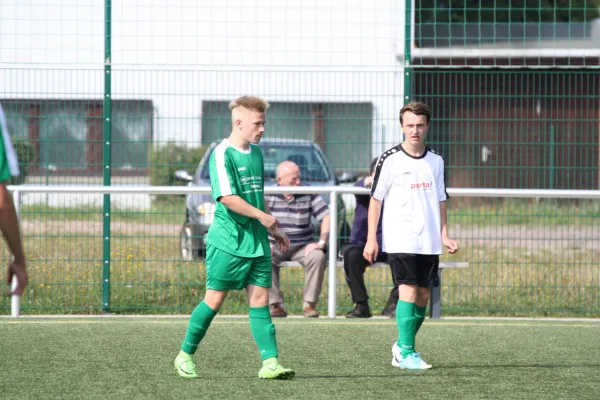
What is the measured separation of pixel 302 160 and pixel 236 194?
4591 mm

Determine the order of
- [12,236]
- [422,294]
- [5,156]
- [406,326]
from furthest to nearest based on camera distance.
Answer: [422,294], [406,326], [5,156], [12,236]

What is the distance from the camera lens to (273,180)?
10.8 meters

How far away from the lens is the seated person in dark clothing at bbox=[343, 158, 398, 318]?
31.9ft

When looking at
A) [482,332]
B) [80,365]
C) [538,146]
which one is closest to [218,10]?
[538,146]

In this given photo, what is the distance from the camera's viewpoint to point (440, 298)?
32.6ft

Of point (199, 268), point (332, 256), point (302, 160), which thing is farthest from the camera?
point (302, 160)

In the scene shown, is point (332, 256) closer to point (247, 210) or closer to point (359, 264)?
point (359, 264)

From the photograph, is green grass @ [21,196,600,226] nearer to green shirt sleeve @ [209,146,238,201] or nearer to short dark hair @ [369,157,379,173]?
short dark hair @ [369,157,379,173]

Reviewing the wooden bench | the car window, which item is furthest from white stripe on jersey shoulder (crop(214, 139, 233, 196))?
the car window

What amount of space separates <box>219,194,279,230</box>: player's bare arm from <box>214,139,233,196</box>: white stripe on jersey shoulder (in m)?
0.04

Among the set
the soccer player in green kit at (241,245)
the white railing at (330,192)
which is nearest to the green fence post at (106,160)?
the white railing at (330,192)

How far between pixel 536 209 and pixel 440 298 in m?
1.20

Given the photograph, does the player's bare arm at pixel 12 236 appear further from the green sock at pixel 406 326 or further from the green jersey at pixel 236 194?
the green sock at pixel 406 326

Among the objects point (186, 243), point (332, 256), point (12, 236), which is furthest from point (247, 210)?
point (186, 243)
